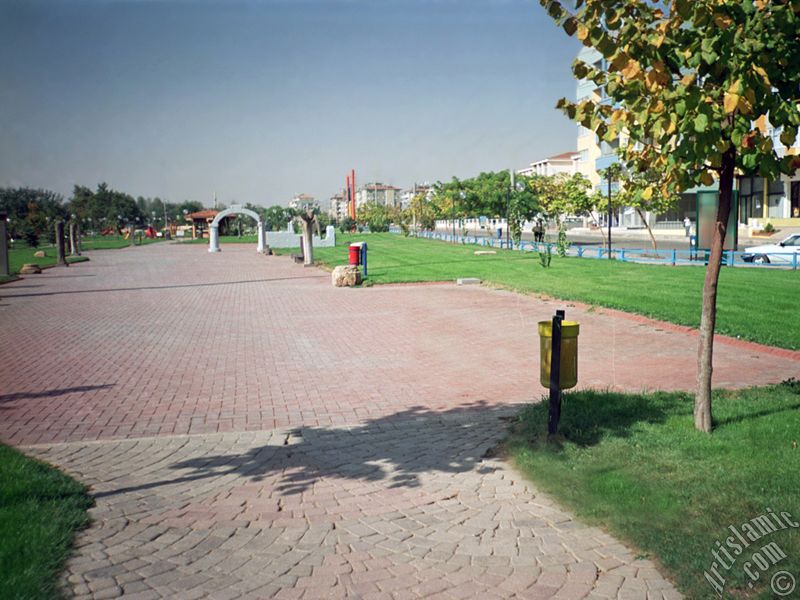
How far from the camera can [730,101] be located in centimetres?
447

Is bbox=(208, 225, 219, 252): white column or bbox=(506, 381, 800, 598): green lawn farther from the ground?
bbox=(208, 225, 219, 252): white column

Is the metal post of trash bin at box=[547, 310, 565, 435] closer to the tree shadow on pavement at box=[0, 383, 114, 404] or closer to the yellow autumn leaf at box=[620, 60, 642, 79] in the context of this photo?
the yellow autumn leaf at box=[620, 60, 642, 79]

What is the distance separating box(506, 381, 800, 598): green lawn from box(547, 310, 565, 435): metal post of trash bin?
0.55 ft

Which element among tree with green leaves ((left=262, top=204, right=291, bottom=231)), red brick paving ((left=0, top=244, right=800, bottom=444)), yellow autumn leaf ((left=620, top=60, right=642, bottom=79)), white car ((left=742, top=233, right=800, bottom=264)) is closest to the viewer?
yellow autumn leaf ((left=620, top=60, right=642, bottom=79))

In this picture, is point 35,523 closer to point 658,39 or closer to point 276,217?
point 658,39

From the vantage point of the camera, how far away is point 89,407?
749 centimetres

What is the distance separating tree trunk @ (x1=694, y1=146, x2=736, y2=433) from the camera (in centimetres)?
561

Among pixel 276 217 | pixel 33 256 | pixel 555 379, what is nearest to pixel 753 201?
pixel 33 256

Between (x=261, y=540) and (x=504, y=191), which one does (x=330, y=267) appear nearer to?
(x=261, y=540)

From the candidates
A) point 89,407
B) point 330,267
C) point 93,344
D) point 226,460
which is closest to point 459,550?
point 226,460

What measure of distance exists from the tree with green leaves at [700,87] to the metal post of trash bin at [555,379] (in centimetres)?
123

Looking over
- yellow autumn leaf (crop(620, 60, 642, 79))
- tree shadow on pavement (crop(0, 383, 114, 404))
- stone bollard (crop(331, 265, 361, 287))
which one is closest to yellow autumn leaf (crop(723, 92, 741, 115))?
yellow autumn leaf (crop(620, 60, 642, 79))

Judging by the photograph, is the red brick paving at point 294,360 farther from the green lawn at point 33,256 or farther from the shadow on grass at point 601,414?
the green lawn at point 33,256

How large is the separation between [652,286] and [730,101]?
14082mm
